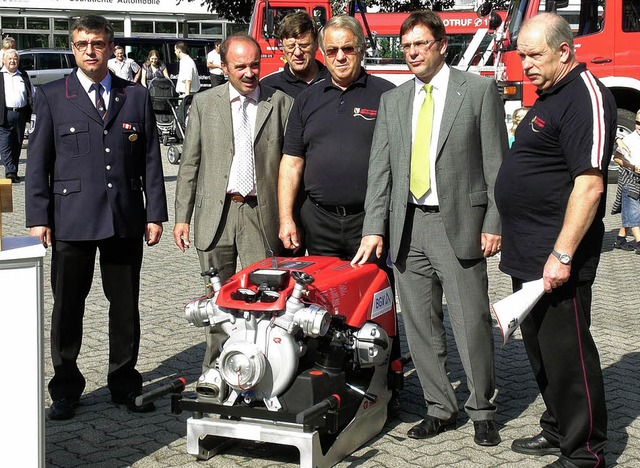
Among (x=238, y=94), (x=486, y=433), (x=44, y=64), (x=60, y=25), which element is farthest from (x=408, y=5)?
(x=486, y=433)

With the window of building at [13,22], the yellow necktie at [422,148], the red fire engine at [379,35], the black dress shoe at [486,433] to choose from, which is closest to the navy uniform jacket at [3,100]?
the red fire engine at [379,35]

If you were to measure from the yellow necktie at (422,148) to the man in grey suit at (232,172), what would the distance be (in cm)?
90

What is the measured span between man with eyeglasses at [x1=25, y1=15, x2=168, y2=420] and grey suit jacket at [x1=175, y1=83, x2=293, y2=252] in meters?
0.17

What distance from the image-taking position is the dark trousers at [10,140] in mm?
15445

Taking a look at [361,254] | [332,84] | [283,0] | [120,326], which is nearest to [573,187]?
[361,254]

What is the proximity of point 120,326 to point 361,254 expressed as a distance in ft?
4.99

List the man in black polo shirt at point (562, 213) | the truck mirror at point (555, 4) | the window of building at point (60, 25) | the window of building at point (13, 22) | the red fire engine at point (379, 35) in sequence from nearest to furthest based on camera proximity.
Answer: the man in black polo shirt at point (562, 213), the truck mirror at point (555, 4), the red fire engine at point (379, 35), the window of building at point (13, 22), the window of building at point (60, 25)

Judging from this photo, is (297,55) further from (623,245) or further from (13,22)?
(13,22)

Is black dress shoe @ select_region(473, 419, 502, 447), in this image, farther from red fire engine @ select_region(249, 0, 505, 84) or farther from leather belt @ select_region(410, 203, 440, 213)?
red fire engine @ select_region(249, 0, 505, 84)

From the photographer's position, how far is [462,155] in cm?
495

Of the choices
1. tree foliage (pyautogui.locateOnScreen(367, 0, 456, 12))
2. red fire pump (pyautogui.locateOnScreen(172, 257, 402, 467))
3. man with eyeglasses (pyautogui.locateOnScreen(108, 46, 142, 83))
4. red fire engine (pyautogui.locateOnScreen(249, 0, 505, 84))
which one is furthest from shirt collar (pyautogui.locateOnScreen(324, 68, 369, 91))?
tree foliage (pyautogui.locateOnScreen(367, 0, 456, 12))

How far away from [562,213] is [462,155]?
2.31ft

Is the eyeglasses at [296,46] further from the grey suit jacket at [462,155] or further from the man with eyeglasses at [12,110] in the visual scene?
the man with eyeglasses at [12,110]

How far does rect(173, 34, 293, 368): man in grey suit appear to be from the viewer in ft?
18.1
